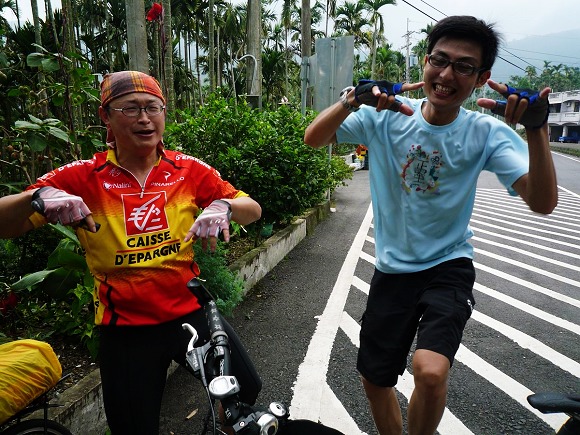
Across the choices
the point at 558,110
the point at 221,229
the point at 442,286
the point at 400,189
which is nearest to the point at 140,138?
the point at 221,229

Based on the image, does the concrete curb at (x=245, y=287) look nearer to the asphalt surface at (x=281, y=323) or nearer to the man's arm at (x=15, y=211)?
the asphalt surface at (x=281, y=323)

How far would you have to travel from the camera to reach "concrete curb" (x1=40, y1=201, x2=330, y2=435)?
251 centimetres

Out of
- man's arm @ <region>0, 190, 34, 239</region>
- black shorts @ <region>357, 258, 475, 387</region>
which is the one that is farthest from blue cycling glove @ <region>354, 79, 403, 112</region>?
man's arm @ <region>0, 190, 34, 239</region>

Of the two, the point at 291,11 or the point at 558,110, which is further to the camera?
the point at 558,110

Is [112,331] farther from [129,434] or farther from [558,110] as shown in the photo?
[558,110]

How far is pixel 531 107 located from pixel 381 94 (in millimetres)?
581

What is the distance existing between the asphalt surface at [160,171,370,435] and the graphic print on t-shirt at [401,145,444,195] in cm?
172

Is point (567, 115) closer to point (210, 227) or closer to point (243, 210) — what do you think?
point (243, 210)

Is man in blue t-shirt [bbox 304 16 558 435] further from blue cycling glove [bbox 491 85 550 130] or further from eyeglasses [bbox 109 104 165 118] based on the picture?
eyeglasses [bbox 109 104 165 118]

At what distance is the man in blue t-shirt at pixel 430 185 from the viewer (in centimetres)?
197

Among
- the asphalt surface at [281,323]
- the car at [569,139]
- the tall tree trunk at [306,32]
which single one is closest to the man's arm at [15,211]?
the asphalt surface at [281,323]

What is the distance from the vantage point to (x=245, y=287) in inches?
207

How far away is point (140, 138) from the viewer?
6.51 ft

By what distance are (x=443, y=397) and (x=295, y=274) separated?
4246 millimetres
